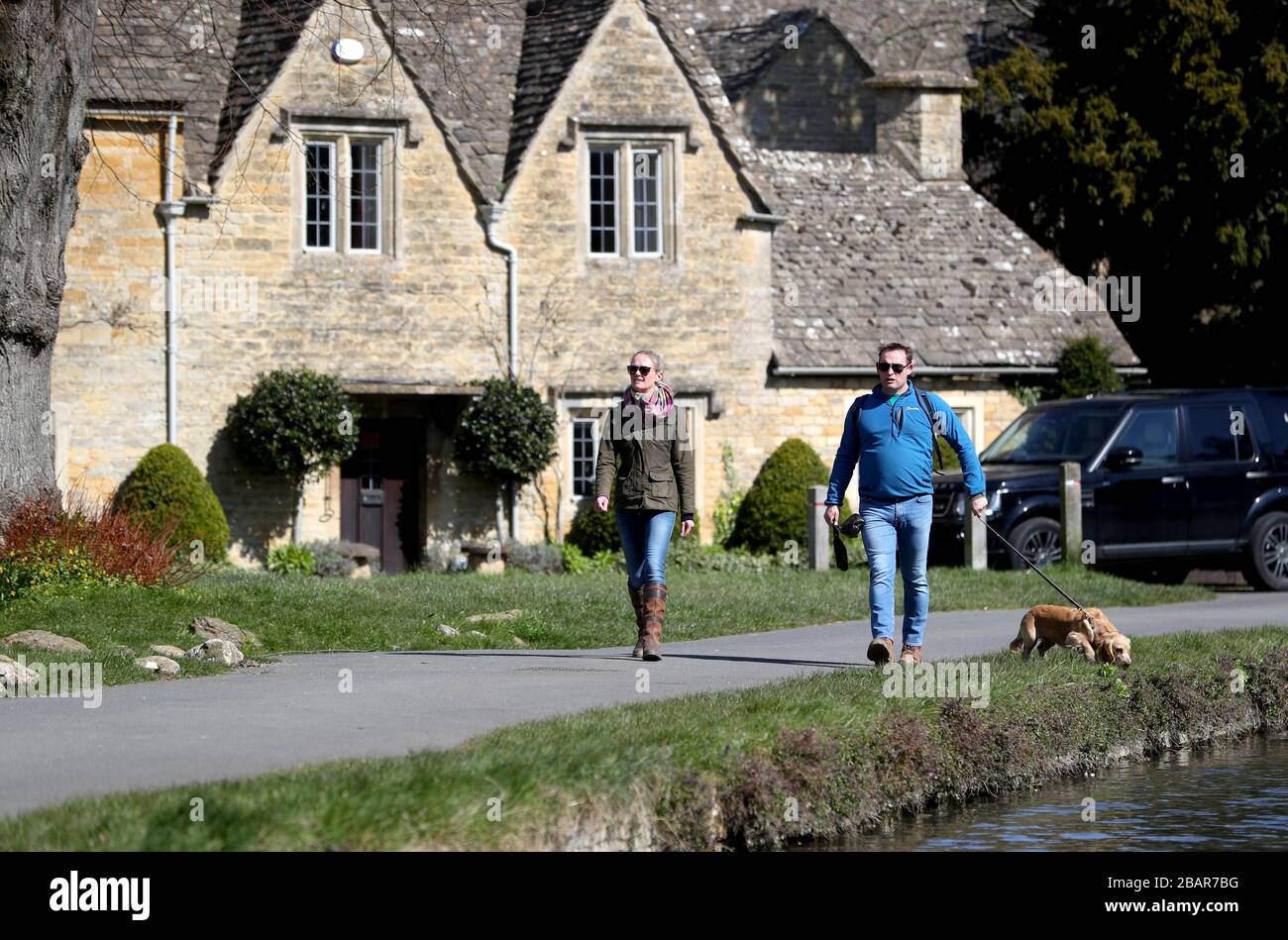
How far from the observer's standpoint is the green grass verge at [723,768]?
7.82m

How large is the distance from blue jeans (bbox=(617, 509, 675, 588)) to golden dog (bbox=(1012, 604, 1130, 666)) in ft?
8.51

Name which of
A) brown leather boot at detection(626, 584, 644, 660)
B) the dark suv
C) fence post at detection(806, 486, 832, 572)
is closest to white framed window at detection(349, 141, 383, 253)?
fence post at detection(806, 486, 832, 572)

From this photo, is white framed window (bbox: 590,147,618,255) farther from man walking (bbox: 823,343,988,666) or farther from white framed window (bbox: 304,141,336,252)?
man walking (bbox: 823,343,988,666)

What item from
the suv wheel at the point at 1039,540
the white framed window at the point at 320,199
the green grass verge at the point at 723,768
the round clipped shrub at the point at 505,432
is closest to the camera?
the green grass verge at the point at 723,768

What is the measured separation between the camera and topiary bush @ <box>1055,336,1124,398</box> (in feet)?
95.6

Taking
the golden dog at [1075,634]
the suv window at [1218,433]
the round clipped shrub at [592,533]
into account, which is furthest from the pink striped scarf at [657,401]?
the round clipped shrub at [592,533]

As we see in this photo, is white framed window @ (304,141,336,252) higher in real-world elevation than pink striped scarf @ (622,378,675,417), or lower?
higher

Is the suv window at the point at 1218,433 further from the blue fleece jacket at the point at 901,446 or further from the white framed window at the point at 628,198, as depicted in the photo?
the blue fleece jacket at the point at 901,446

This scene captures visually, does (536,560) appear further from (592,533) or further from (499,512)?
(499,512)

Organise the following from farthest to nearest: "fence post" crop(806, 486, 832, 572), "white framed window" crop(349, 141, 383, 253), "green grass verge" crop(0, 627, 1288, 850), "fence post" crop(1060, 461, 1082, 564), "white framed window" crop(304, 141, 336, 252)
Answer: "white framed window" crop(349, 141, 383, 253)
"white framed window" crop(304, 141, 336, 252)
"fence post" crop(806, 486, 832, 572)
"fence post" crop(1060, 461, 1082, 564)
"green grass verge" crop(0, 627, 1288, 850)

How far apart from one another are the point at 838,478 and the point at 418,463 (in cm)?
1443

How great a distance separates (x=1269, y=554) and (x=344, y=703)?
1485 cm

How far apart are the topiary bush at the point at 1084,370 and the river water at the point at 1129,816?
17.2 m
